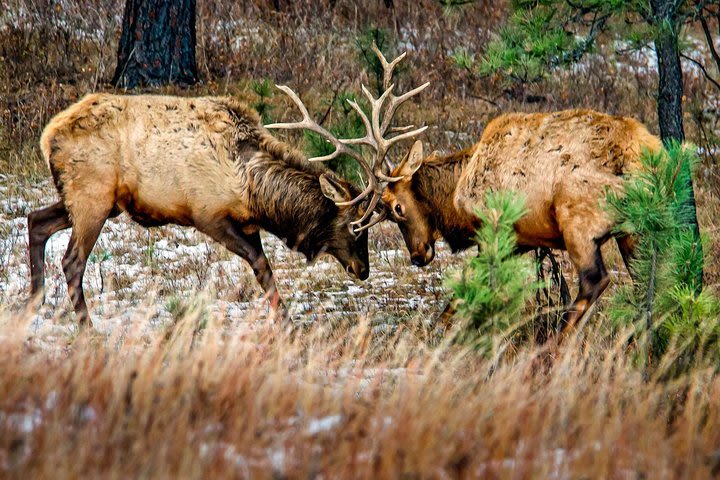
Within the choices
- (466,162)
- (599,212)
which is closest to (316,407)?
(599,212)

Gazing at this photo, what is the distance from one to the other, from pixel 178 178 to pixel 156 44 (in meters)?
5.51

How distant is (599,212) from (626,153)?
1.36ft

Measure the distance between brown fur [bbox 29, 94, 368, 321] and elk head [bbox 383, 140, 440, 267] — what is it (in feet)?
1.03

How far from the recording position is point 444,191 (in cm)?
735

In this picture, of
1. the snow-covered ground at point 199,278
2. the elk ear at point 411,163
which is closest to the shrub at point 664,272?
the elk ear at point 411,163

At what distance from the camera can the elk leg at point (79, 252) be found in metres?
7.03

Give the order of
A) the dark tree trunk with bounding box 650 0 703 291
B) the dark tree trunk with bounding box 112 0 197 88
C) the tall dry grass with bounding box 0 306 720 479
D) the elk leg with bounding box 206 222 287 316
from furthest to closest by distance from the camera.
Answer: the dark tree trunk with bounding box 112 0 197 88
the elk leg with bounding box 206 222 287 316
the dark tree trunk with bounding box 650 0 703 291
the tall dry grass with bounding box 0 306 720 479

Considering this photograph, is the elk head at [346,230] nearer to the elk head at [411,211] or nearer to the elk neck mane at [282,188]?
the elk neck mane at [282,188]

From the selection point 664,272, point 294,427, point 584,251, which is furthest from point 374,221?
point 294,427

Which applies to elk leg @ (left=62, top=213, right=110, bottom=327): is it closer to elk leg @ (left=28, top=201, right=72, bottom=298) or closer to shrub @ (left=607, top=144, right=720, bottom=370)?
elk leg @ (left=28, top=201, right=72, bottom=298)

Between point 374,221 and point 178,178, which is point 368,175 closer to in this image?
point 374,221

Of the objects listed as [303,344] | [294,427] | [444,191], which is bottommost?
[303,344]

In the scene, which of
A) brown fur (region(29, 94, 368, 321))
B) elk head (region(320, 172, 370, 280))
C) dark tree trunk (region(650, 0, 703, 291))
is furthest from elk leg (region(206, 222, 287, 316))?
dark tree trunk (region(650, 0, 703, 291))

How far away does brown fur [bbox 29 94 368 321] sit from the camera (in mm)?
7004
